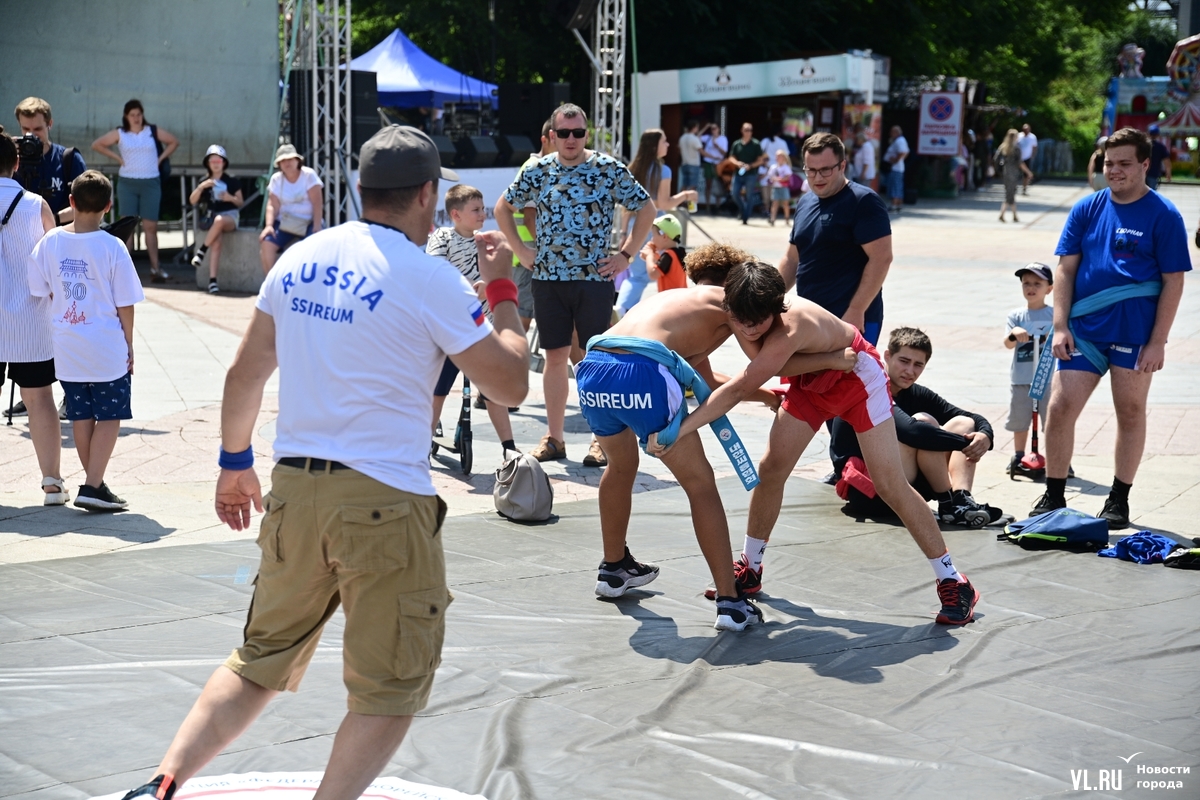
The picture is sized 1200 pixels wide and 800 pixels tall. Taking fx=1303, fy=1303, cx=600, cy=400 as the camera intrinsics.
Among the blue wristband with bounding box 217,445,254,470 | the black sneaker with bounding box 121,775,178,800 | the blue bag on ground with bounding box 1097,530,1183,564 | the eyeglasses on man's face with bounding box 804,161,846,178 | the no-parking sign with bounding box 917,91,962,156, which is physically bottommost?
the blue bag on ground with bounding box 1097,530,1183,564

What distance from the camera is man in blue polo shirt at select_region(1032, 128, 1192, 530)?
5.91 metres

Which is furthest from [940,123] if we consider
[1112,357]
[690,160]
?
[1112,357]

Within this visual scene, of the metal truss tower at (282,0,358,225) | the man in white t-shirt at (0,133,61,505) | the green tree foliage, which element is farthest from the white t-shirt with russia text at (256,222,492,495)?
the green tree foliage

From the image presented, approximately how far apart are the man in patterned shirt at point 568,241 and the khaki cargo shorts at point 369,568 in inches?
165

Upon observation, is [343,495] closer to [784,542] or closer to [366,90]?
[784,542]

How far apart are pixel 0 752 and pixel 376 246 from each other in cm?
179

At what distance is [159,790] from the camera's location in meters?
2.76

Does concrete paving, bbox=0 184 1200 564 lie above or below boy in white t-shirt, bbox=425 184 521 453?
below

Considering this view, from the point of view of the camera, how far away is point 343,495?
9.14 feet

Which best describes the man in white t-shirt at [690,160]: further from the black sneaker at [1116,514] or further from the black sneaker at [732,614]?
the black sneaker at [732,614]

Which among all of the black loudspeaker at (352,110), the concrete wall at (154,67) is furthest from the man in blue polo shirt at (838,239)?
the concrete wall at (154,67)

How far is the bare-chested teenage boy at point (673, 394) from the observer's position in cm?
446

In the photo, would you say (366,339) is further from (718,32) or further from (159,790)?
(718,32)

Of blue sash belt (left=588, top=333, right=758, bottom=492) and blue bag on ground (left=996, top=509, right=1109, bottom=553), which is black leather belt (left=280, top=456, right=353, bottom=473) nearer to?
blue sash belt (left=588, top=333, right=758, bottom=492)
